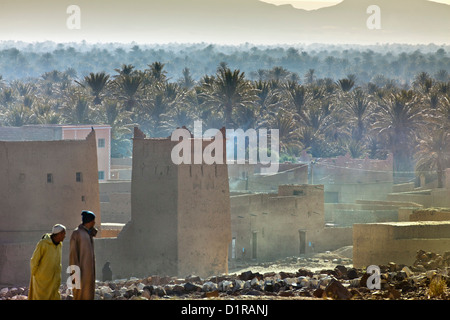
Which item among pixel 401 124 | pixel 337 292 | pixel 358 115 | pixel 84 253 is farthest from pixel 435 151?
pixel 84 253

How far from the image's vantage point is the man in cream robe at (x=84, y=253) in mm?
11133

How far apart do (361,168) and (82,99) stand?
654 inches

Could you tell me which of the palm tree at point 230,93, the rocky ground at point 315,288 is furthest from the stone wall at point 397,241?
the palm tree at point 230,93

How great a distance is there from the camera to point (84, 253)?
11.2 meters

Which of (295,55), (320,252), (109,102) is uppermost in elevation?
(295,55)

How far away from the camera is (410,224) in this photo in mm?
22719

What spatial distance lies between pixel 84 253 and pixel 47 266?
1.45ft

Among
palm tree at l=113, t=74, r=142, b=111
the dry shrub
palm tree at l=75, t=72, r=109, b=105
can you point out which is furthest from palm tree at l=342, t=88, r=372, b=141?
the dry shrub

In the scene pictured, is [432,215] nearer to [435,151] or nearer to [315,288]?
[315,288]

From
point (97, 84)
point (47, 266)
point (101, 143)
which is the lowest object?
point (47, 266)

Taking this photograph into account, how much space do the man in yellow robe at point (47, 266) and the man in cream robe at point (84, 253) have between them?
A: 0.17 metres
